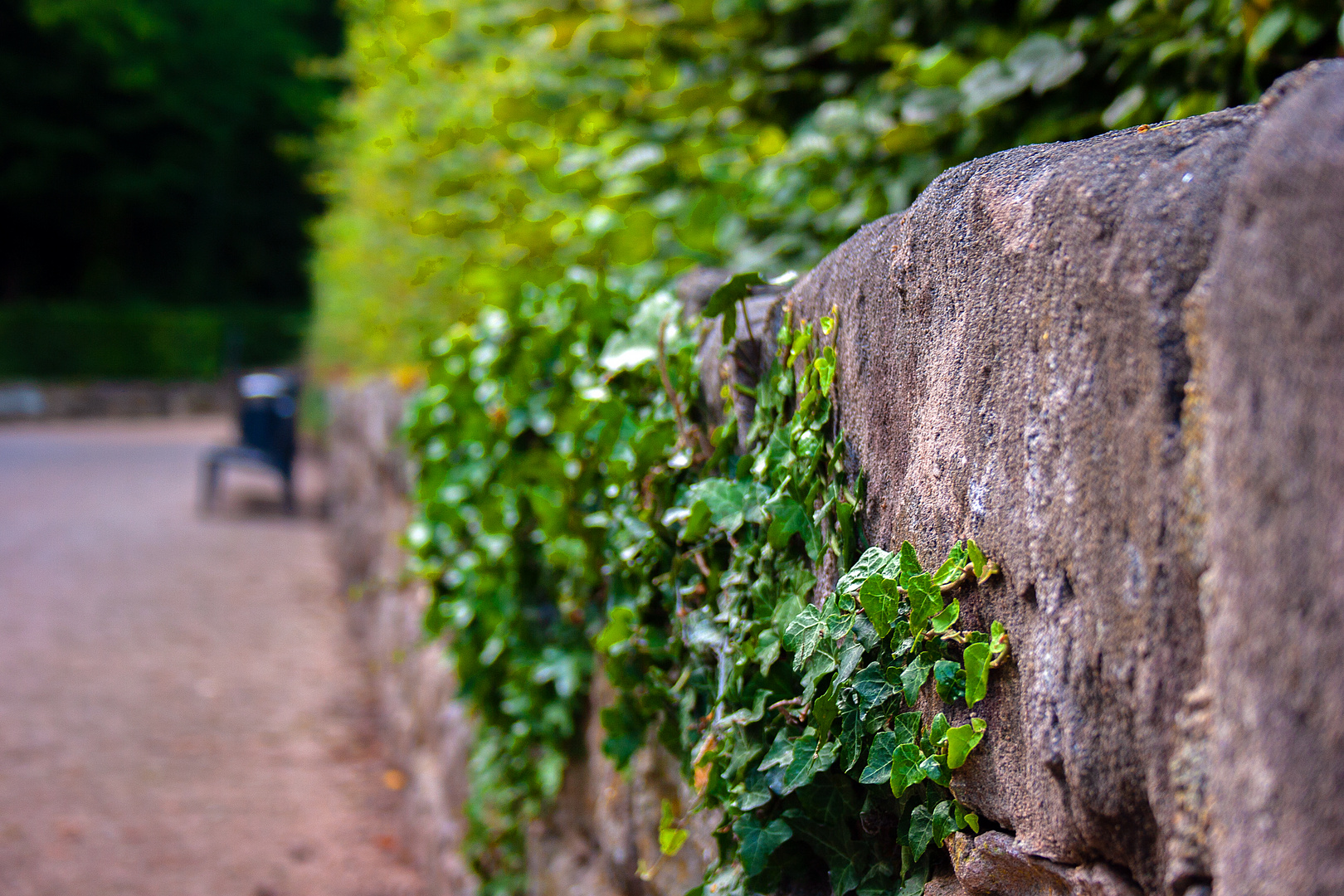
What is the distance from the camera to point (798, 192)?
2234 mm

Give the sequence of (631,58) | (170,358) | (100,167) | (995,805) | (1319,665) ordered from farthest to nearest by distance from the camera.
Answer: (100,167) < (170,358) < (631,58) < (995,805) < (1319,665)

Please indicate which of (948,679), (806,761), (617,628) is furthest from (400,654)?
(948,679)

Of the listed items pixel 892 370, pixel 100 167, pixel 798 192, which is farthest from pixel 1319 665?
pixel 100 167

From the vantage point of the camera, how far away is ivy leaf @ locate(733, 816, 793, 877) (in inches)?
43.9

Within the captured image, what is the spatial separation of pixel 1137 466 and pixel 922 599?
0.25 meters

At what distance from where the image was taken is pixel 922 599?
2.81 feet

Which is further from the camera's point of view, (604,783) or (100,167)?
(100,167)

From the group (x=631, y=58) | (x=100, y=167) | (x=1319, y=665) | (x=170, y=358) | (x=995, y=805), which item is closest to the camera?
(x=1319, y=665)

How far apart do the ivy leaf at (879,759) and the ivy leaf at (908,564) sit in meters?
0.16

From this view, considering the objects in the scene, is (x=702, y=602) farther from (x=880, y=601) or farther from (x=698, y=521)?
(x=880, y=601)

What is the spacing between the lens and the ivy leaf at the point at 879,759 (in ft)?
3.08

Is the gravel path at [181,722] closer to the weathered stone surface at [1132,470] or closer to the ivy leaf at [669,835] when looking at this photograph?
the ivy leaf at [669,835]

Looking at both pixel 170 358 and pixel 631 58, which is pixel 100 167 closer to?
pixel 170 358

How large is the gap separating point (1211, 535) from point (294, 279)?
30.3 m
